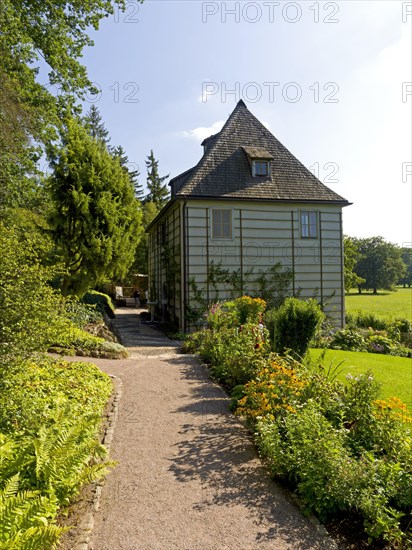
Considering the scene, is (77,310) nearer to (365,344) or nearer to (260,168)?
(365,344)

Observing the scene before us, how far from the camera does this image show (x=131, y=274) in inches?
1372

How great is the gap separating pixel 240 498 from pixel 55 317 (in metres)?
3.48

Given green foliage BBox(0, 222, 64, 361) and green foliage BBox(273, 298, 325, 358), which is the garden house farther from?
green foliage BBox(0, 222, 64, 361)

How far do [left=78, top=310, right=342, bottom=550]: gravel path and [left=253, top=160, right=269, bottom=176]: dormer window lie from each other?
12785mm

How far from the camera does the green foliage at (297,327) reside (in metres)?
9.46

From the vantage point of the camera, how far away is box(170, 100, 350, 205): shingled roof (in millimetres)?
16625

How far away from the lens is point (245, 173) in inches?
690

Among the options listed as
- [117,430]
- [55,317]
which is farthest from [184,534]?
[55,317]

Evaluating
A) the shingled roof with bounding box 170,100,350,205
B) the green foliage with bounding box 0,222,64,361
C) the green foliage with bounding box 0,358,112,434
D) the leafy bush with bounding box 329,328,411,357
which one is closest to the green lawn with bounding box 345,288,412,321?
the leafy bush with bounding box 329,328,411,357

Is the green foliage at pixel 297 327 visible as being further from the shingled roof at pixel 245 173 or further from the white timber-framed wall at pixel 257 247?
the shingled roof at pixel 245 173

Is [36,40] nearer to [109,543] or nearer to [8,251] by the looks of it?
[8,251]

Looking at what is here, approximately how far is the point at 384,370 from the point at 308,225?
914 cm

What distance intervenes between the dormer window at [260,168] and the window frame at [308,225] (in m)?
2.63

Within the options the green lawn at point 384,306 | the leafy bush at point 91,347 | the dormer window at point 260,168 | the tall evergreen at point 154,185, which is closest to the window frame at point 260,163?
the dormer window at point 260,168
